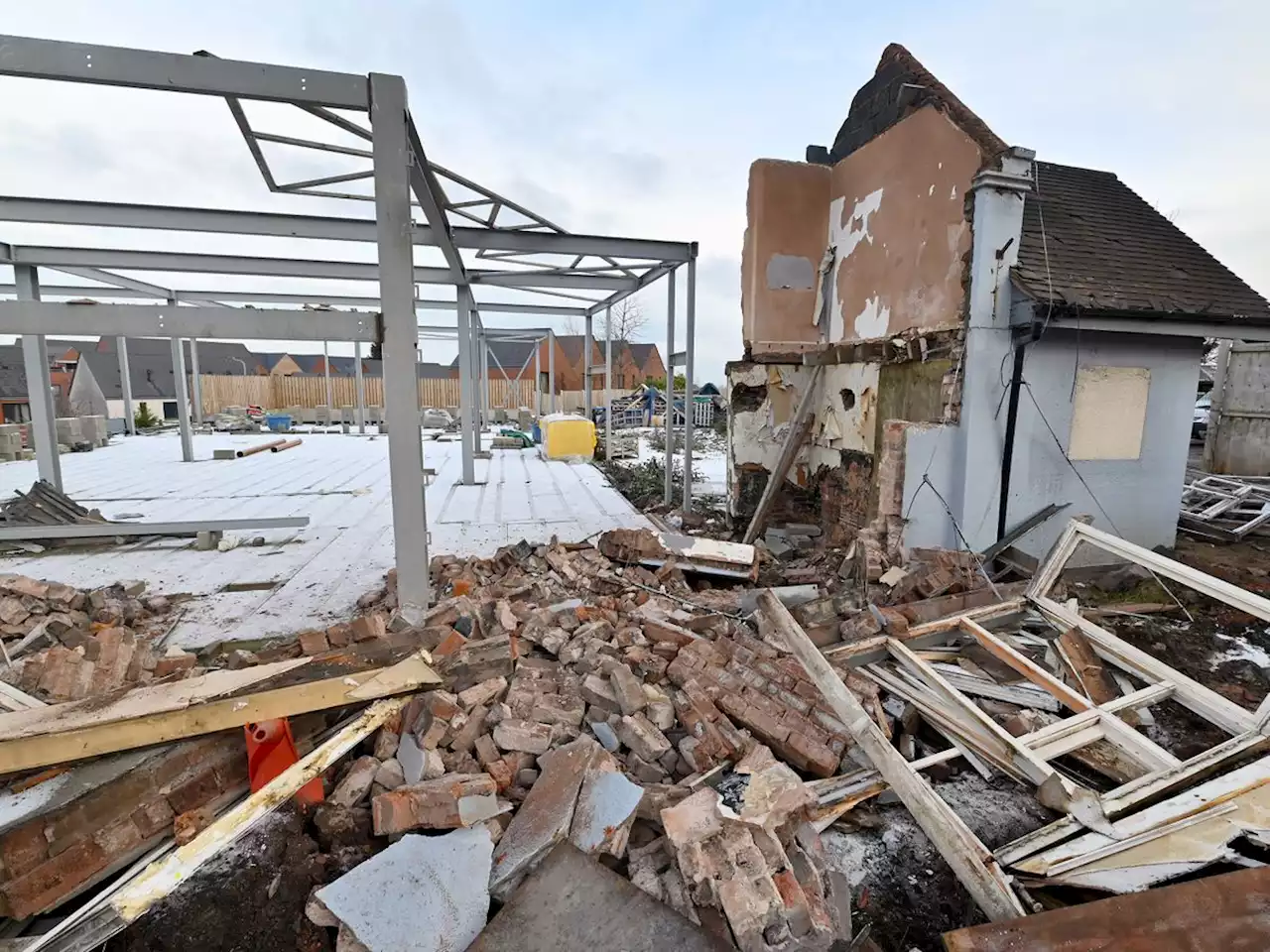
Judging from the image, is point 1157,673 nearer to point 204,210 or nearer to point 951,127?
point 951,127

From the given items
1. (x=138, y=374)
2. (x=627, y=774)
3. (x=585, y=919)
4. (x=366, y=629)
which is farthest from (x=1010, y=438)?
(x=138, y=374)

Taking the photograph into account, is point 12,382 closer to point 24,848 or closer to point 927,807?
point 24,848

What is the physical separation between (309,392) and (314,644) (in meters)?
30.3

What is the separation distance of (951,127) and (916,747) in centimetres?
544

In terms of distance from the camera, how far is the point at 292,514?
8.08 m

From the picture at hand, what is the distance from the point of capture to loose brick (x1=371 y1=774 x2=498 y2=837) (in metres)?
2.19

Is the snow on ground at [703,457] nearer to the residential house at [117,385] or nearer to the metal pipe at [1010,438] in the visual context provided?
the metal pipe at [1010,438]

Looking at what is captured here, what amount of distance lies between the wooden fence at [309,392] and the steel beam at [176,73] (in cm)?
2324

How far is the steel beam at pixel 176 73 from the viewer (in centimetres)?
308

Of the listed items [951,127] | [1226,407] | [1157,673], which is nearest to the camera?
[1157,673]

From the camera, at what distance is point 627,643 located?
12.0 ft

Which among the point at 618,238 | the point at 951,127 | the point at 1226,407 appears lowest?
the point at 1226,407

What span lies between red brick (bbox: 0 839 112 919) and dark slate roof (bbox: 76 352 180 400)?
38.1m

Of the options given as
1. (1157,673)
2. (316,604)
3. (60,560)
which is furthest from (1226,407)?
(60,560)
